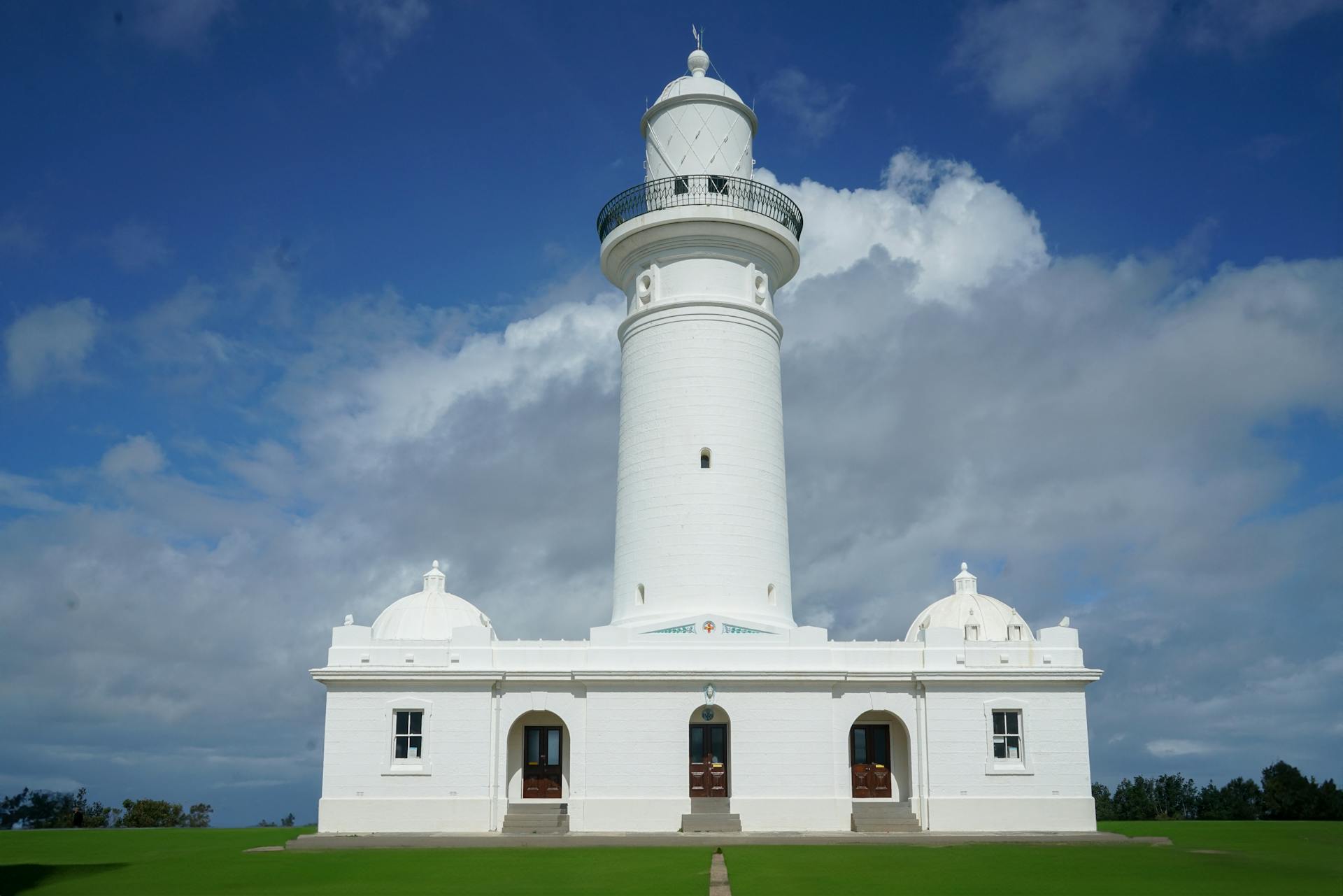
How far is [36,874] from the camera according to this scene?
2084 cm

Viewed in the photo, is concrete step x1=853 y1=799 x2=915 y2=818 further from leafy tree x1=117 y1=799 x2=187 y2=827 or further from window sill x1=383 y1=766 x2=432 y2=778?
leafy tree x1=117 y1=799 x2=187 y2=827

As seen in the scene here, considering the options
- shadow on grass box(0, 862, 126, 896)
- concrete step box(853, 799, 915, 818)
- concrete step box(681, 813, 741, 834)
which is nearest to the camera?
shadow on grass box(0, 862, 126, 896)

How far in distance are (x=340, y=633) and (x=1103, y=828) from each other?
20.1 metres

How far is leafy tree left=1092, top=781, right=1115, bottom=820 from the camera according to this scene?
141 feet

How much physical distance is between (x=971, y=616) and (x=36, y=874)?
22424 millimetres

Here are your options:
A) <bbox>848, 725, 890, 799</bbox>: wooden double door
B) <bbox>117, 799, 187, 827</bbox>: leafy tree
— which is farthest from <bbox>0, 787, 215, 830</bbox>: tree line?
<bbox>848, 725, 890, 799</bbox>: wooden double door

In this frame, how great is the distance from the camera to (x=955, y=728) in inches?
1113

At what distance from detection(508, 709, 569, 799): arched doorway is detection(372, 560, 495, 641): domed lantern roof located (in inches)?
95.4

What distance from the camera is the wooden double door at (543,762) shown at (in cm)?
2950

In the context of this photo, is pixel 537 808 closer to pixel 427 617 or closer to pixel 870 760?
pixel 427 617

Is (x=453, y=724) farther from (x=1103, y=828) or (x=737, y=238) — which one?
(x=1103, y=828)

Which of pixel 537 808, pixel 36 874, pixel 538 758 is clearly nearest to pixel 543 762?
pixel 538 758

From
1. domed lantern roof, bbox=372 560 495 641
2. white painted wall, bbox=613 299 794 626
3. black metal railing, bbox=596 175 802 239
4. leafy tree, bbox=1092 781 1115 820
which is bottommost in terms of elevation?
leafy tree, bbox=1092 781 1115 820

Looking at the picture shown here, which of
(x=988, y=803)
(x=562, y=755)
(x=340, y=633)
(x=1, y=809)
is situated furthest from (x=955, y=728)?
(x=1, y=809)
